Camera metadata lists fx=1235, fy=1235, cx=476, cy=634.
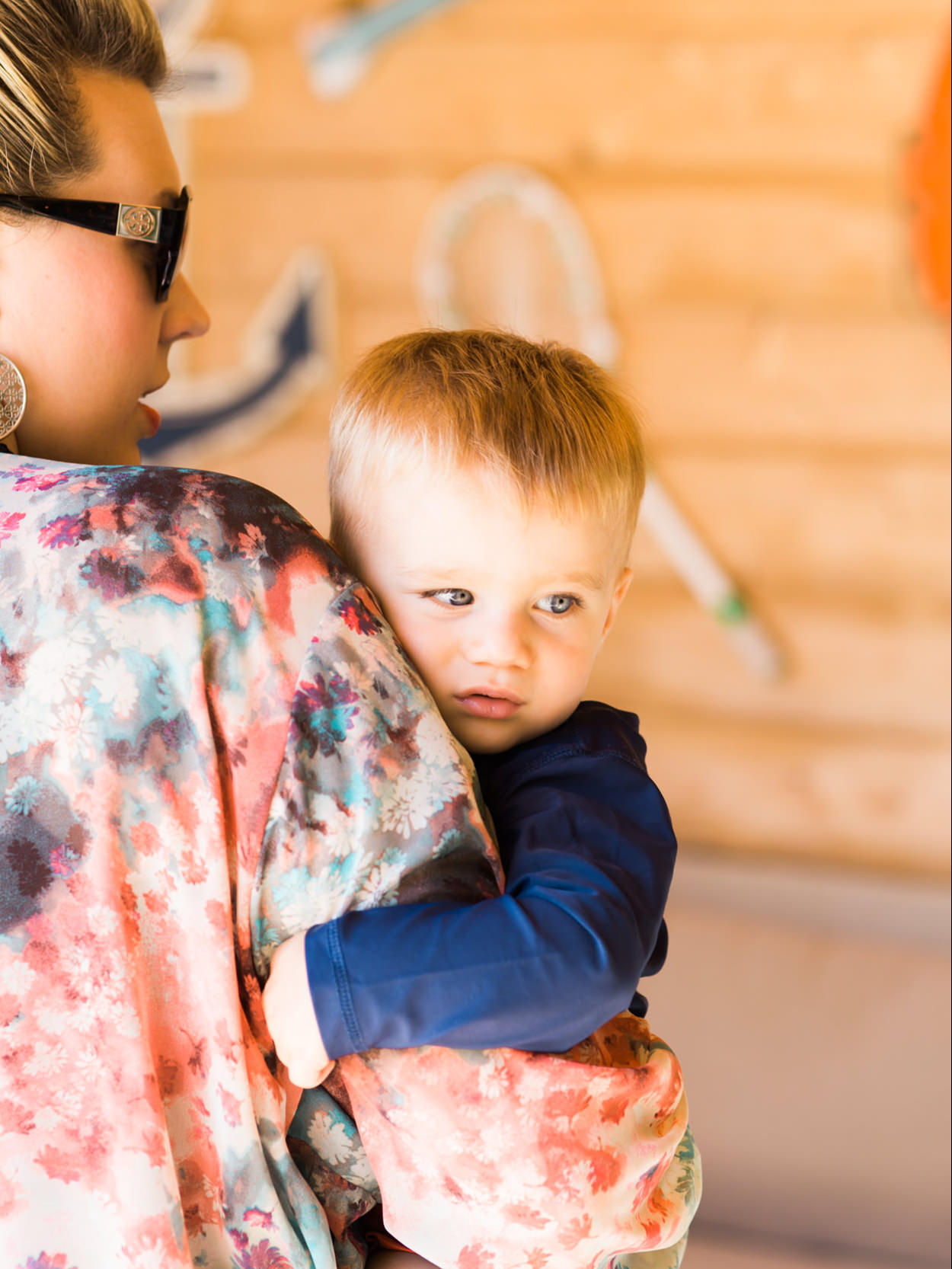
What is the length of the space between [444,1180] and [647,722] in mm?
1678

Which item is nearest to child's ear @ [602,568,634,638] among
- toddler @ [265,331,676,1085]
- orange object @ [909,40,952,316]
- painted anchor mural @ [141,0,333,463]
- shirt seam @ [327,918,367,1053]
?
toddler @ [265,331,676,1085]

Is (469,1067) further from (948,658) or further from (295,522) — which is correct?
(948,658)

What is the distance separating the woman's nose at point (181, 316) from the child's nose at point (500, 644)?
363 mm

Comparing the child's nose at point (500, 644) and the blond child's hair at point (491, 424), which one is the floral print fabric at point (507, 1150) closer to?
the child's nose at point (500, 644)

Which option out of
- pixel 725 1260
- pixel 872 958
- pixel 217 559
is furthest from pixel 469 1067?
pixel 872 958

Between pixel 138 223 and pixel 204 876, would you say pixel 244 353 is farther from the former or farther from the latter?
pixel 204 876

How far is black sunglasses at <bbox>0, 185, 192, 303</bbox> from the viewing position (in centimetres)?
85

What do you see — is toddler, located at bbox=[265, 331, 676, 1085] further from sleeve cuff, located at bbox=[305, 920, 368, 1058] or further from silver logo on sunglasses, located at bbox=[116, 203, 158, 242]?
silver logo on sunglasses, located at bbox=[116, 203, 158, 242]

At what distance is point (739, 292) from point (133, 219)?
1.53 m

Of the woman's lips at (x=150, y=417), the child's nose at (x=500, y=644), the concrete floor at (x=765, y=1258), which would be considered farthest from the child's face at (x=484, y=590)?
the concrete floor at (x=765, y=1258)

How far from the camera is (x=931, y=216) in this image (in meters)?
2.12

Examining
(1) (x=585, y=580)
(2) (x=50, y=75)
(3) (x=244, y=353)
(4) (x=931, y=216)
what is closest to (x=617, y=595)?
(1) (x=585, y=580)

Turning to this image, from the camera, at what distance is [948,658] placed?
7.23 ft

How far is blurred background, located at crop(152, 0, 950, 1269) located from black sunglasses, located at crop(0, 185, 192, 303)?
1424mm
